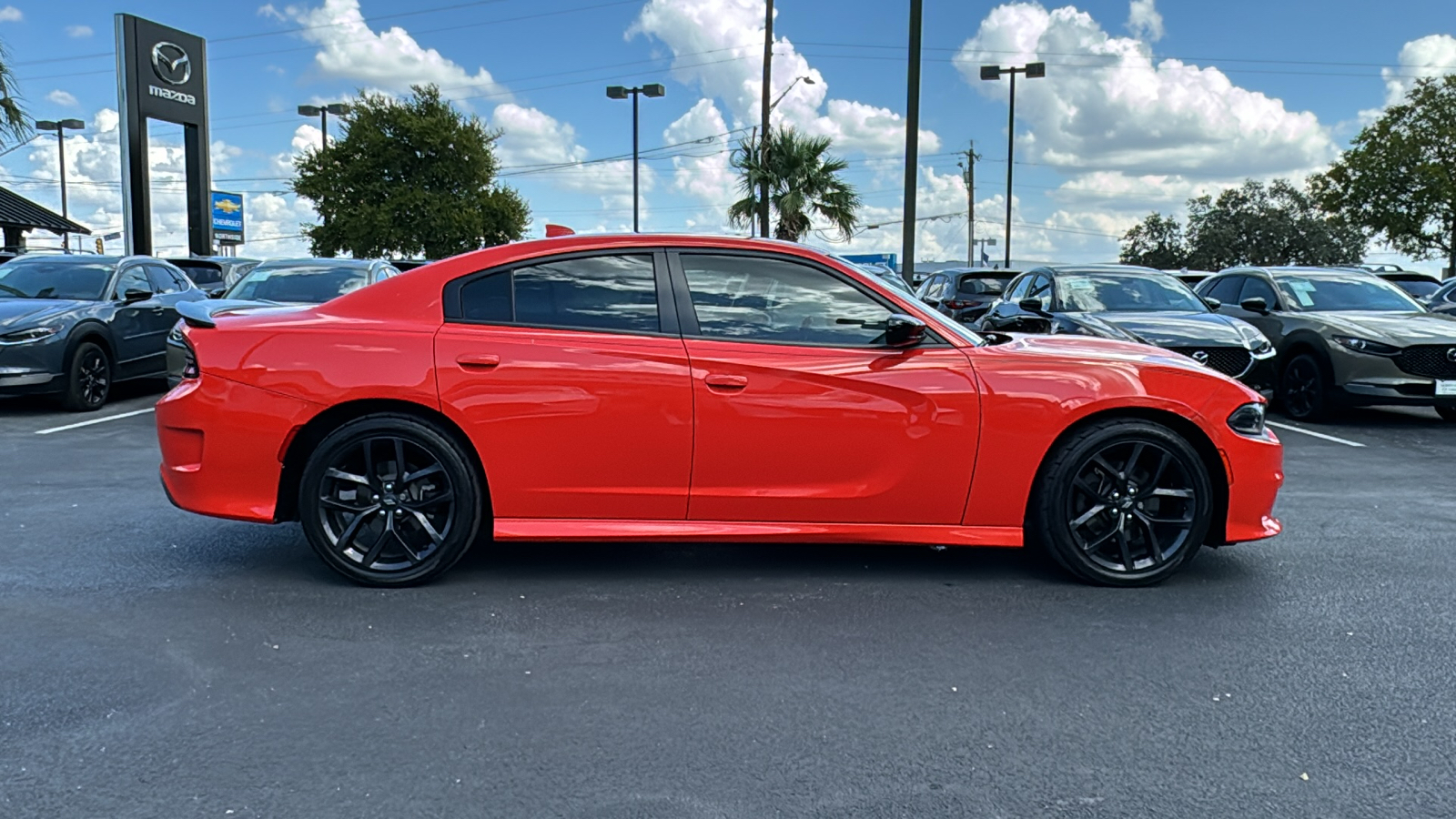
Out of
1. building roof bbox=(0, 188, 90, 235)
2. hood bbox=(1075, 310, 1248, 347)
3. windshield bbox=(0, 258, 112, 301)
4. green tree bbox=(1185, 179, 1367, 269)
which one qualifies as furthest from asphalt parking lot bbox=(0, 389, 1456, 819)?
green tree bbox=(1185, 179, 1367, 269)

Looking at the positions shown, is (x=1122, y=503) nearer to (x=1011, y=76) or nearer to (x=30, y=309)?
(x=30, y=309)

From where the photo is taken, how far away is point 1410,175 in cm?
3450

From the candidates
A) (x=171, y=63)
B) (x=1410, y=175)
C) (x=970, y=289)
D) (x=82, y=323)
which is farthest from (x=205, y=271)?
(x=1410, y=175)

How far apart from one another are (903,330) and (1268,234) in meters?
52.3

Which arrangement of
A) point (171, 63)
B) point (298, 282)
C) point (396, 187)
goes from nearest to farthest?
point (298, 282), point (171, 63), point (396, 187)

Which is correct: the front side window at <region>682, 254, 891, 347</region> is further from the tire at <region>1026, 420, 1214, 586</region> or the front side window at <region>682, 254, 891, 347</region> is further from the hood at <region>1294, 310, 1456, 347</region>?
the hood at <region>1294, 310, 1456, 347</region>

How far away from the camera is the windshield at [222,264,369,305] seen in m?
10.0

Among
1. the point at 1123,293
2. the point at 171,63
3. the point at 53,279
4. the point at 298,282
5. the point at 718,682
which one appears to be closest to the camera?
the point at 718,682

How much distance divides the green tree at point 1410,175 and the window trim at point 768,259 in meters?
36.7

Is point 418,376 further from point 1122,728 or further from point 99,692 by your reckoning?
point 1122,728

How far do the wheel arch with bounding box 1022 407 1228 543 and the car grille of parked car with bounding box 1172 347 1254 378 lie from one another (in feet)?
16.9

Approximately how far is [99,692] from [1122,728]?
10.2ft

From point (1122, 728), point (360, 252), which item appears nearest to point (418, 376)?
point (1122, 728)

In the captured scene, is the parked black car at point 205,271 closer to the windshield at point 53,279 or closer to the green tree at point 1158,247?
the windshield at point 53,279
